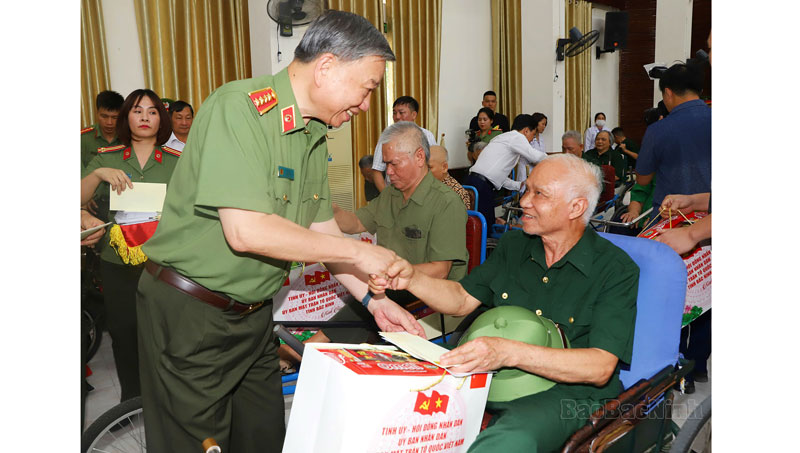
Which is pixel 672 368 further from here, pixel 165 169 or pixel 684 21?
pixel 684 21

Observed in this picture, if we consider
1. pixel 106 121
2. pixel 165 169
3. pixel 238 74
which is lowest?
pixel 165 169

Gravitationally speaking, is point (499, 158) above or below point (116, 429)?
above

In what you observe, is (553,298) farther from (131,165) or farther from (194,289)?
(131,165)

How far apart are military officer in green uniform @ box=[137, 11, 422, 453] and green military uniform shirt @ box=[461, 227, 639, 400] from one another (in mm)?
511

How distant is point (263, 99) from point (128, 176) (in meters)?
1.53

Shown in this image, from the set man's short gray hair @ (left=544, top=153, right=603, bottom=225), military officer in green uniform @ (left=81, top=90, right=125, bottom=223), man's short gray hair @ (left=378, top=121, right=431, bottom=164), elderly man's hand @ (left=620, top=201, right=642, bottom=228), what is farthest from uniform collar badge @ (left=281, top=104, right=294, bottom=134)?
elderly man's hand @ (left=620, top=201, right=642, bottom=228)

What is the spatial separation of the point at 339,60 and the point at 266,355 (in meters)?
0.79

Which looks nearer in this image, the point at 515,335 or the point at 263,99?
the point at 263,99

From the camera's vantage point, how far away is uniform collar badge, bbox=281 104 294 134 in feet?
4.83

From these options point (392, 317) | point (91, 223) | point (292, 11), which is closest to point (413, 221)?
point (392, 317)

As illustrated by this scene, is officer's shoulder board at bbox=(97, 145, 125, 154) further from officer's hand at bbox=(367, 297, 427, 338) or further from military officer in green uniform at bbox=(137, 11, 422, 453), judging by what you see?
officer's hand at bbox=(367, 297, 427, 338)

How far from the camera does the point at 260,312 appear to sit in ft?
5.31

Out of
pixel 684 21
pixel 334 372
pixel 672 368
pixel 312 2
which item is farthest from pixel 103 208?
pixel 684 21

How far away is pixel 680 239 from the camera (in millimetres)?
2164
